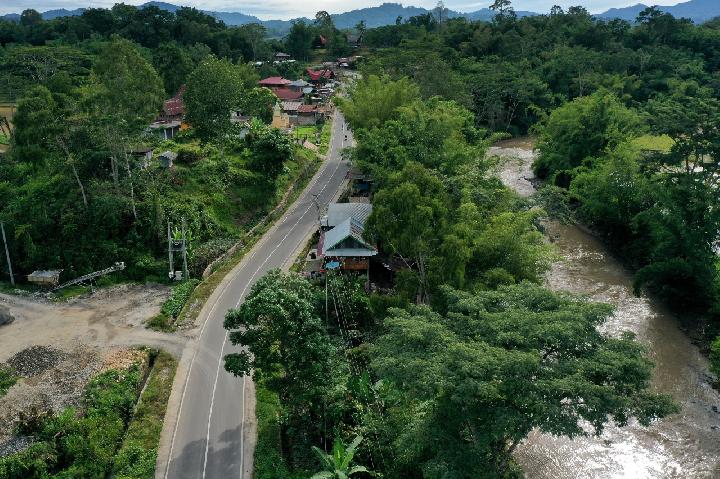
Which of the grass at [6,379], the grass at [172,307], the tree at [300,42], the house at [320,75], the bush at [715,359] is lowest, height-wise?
the bush at [715,359]

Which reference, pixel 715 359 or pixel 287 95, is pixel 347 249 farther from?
pixel 287 95

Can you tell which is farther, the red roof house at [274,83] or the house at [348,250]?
the red roof house at [274,83]

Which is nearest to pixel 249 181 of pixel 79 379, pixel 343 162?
pixel 343 162

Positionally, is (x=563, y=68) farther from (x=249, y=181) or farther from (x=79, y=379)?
(x=79, y=379)

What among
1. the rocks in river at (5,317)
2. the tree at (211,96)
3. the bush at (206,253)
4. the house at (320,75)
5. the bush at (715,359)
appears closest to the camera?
the bush at (715,359)

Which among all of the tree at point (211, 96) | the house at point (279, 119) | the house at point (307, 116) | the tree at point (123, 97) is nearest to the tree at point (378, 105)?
the tree at point (211, 96)

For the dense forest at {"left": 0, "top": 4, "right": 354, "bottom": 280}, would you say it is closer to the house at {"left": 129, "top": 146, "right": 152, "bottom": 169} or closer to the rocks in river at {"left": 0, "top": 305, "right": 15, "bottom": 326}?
the house at {"left": 129, "top": 146, "right": 152, "bottom": 169}

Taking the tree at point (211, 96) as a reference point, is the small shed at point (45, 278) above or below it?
below

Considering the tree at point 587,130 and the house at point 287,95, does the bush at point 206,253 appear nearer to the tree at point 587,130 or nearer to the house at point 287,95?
the tree at point 587,130
